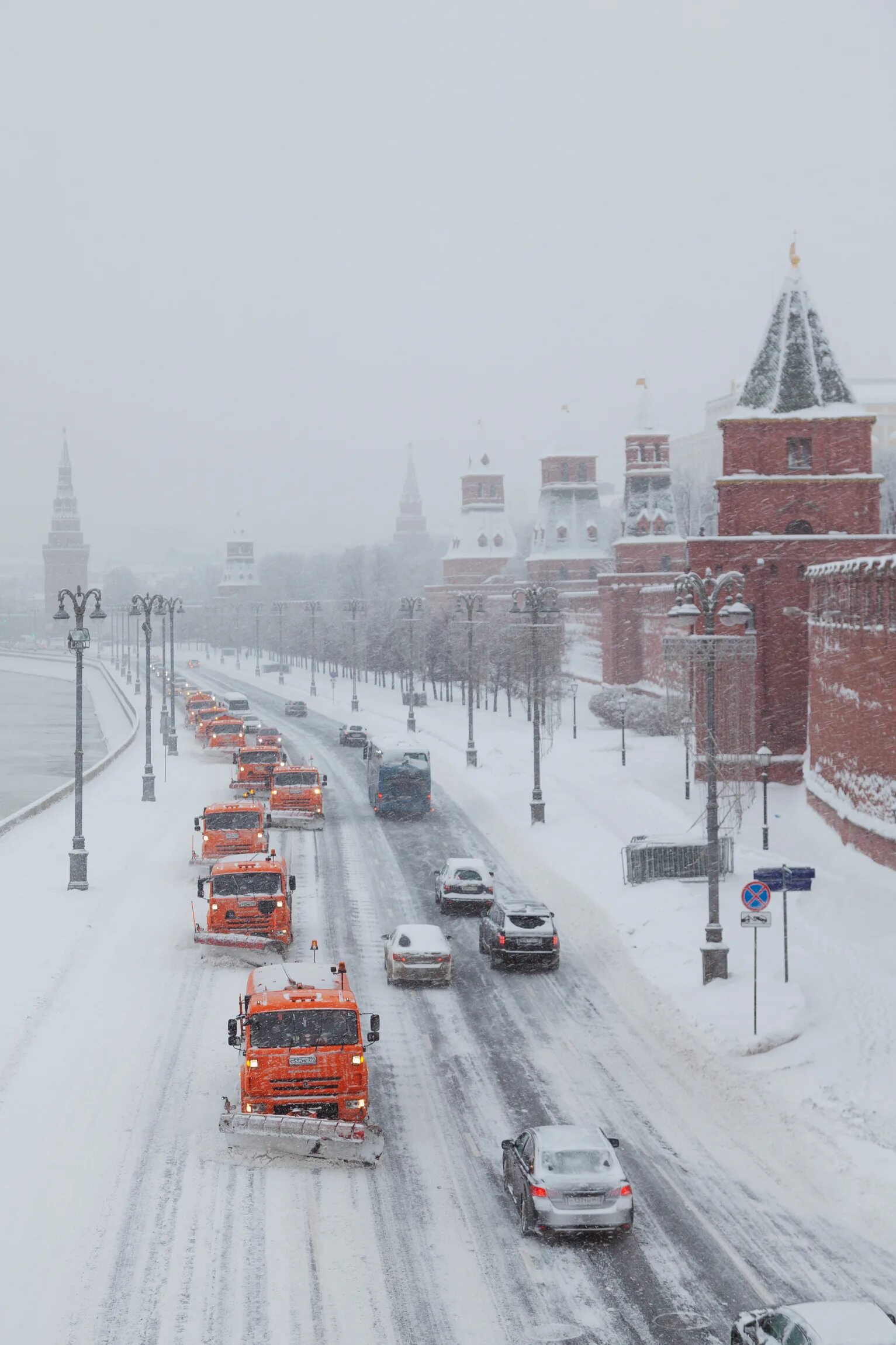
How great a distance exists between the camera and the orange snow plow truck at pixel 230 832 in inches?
1455

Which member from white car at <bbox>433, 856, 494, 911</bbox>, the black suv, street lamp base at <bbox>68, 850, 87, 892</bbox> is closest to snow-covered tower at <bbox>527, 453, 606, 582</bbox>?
white car at <bbox>433, 856, 494, 911</bbox>

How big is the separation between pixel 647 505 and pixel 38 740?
4759cm

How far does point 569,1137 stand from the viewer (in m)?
16.1

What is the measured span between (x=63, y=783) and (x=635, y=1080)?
197 feet

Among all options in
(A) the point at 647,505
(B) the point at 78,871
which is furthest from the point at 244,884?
(A) the point at 647,505

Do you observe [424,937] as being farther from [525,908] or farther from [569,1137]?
[569,1137]

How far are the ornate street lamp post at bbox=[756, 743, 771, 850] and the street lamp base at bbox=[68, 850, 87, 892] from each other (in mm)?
18654

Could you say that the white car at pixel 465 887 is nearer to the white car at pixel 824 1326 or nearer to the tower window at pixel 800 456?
the white car at pixel 824 1326

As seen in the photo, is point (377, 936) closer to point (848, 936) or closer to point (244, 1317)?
point (848, 936)

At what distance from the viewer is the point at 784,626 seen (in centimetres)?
5300

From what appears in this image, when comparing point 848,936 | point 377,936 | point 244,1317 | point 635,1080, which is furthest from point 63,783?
point 244,1317

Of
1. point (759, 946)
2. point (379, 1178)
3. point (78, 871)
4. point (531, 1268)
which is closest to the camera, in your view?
point (531, 1268)

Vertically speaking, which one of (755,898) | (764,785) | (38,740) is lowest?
(38,740)

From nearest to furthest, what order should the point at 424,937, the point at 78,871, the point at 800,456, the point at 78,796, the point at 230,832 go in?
the point at 424,937 < the point at 78,871 < the point at 78,796 < the point at 230,832 < the point at 800,456
